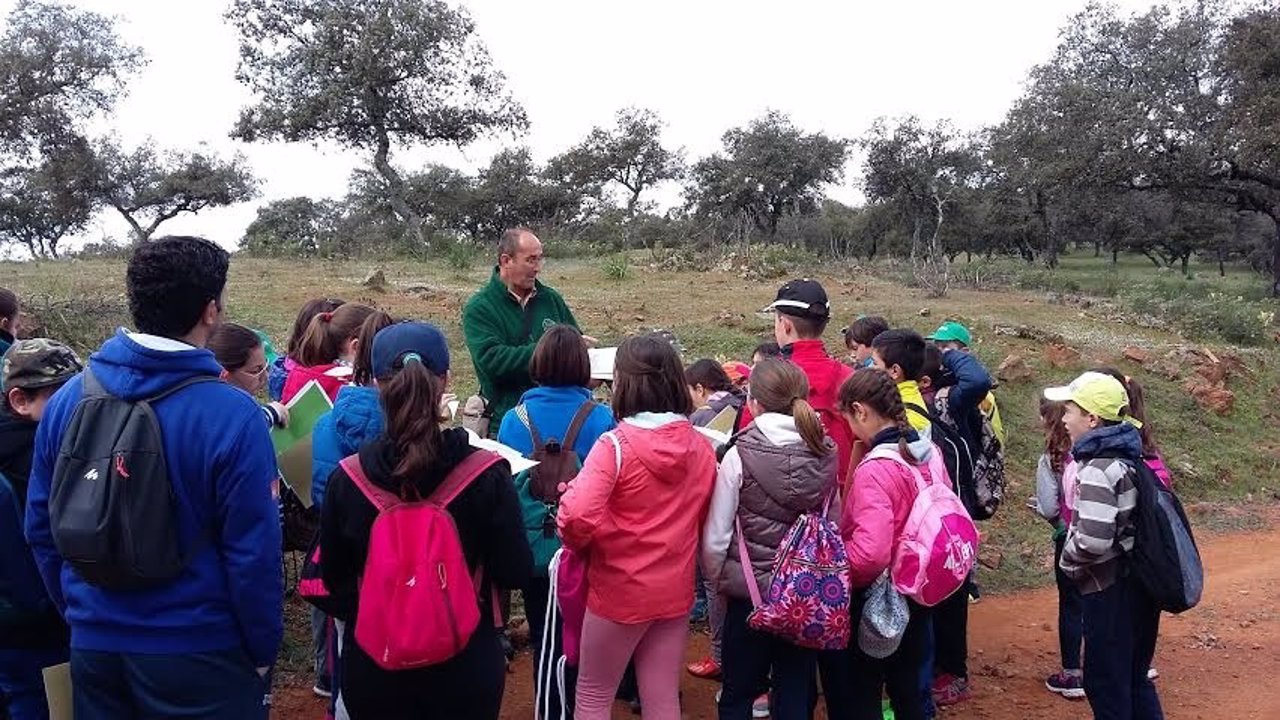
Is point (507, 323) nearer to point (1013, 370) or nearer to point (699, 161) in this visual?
point (1013, 370)

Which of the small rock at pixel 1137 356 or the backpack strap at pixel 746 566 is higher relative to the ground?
the backpack strap at pixel 746 566

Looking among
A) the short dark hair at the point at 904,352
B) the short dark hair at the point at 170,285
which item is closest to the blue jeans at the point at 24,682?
the short dark hair at the point at 170,285

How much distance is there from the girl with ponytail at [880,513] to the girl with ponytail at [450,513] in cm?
122

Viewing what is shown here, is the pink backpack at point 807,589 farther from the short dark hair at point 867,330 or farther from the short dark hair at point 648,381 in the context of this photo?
the short dark hair at point 867,330

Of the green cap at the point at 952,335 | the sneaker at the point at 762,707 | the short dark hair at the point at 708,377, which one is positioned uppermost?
the green cap at the point at 952,335

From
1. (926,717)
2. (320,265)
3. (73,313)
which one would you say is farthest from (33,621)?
(320,265)

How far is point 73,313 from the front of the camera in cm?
916

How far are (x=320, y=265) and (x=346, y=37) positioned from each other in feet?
29.1

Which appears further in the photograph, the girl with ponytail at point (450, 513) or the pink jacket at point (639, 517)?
the pink jacket at point (639, 517)

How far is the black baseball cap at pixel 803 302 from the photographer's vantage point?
3721 mm

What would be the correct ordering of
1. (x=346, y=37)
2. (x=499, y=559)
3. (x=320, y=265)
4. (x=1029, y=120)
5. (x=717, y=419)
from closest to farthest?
1. (x=499, y=559)
2. (x=717, y=419)
3. (x=320, y=265)
4. (x=346, y=37)
5. (x=1029, y=120)

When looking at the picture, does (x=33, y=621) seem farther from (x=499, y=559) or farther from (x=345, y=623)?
(x=499, y=559)

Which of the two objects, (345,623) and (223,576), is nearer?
(223,576)

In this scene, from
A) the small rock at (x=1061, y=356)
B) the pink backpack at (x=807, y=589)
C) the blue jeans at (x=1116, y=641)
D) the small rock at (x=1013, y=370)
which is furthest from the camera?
the small rock at (x=1061, y=356)
